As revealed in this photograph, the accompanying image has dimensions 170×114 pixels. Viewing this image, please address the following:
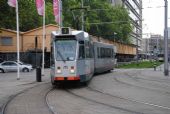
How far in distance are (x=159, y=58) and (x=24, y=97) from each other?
120m

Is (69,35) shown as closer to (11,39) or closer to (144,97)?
(144,97)

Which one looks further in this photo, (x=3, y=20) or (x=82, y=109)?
(x=3, y=20)

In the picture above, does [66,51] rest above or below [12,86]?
above

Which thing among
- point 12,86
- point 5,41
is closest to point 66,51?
point 12,86

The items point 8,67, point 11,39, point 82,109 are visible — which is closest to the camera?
point 82,109

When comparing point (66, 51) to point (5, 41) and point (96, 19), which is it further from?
point (96, 19)

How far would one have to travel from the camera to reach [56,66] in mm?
26141

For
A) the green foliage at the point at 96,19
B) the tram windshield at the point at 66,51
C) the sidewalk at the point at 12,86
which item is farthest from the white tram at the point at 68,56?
the green foliage at the point at 96,19

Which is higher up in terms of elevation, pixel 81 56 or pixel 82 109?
pixel 81 56

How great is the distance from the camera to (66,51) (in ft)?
86.4

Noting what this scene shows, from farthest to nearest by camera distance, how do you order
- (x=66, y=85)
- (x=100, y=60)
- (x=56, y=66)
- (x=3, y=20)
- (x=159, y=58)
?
1. (x=159, y=58)
2. (x=3, y=20)
3. (x=100, y=60)
4. (x=66, y=85)
5. (x=56, y=66)

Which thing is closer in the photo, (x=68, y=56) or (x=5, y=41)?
(x=68, y=56)

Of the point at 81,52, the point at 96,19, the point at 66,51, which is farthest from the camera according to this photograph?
the point at 96,19

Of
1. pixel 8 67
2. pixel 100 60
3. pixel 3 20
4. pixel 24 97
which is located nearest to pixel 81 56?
pixel 24 97
